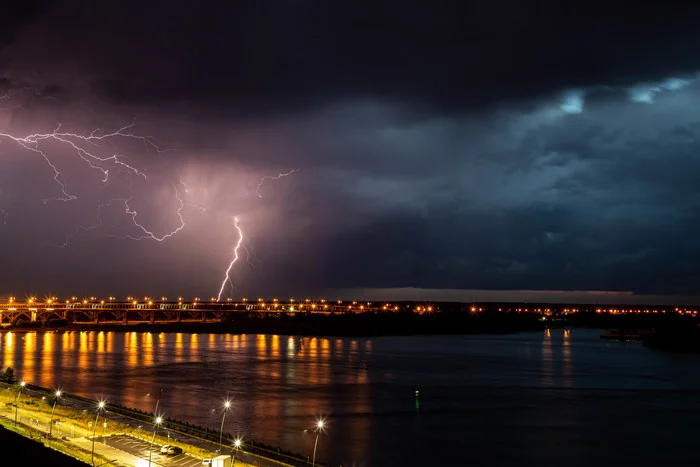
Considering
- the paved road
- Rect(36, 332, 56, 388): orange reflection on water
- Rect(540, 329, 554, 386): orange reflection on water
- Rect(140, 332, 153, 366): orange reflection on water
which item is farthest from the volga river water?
the paved road

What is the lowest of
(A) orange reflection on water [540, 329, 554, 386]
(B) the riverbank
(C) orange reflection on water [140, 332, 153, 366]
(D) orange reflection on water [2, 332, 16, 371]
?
(A) orange reflection on water [540, 329, 554, 386]

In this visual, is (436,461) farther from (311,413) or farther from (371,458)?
(311,413)

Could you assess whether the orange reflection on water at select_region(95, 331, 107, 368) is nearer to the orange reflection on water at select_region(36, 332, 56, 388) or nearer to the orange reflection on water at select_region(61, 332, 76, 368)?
the orange reflection on water at select_region(61, 332, 76, 368)

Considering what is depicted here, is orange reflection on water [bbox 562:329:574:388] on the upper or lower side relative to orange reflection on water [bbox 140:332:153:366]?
lower

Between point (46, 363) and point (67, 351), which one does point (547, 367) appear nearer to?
point (46, 363)

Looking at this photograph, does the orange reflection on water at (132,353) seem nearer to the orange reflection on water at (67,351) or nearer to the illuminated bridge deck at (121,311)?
the orange reflection on water at (67,351)

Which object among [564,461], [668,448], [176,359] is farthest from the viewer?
[176,359]

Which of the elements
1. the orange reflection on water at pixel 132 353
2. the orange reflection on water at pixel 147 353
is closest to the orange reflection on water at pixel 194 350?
the orange reflection on water at pixel 147 353

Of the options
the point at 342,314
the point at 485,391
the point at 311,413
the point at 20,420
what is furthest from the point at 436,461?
the point at 342,314
